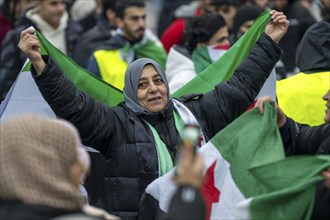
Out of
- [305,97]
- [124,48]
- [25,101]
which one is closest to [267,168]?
[305,97]

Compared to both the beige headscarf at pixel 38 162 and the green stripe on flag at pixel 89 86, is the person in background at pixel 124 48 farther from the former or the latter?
the beige headscarf at pixel 38 162

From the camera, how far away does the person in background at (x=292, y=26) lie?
41.9 feet

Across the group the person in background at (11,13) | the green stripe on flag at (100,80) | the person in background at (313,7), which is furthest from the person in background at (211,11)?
the green stripe on flag at (100,80)

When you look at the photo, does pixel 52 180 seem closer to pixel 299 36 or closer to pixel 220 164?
pixel 220 164

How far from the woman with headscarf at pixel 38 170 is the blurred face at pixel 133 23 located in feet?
21.0

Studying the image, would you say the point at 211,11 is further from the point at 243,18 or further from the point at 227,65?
the point at 227,65

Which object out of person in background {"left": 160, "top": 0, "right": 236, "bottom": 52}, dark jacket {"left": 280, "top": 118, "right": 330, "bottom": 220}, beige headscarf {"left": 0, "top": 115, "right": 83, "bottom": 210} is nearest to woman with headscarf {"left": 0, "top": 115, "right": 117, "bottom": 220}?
beige headscarf {"left": 0, "top": 115, "right": 83, "bottom": 210}

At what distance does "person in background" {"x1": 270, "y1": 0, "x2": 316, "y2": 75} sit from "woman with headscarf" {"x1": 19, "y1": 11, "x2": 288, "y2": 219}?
465 centimetres

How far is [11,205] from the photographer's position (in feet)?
17.1

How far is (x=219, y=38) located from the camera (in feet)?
35.3

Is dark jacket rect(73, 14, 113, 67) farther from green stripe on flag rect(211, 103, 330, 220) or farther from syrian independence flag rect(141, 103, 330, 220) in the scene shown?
green stripe on flag rect(211, 103, 330, 220)

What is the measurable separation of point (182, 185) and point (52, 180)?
58 centimetres

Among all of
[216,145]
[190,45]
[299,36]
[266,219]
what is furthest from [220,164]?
[299,36]

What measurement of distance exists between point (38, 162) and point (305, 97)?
11.9ft
